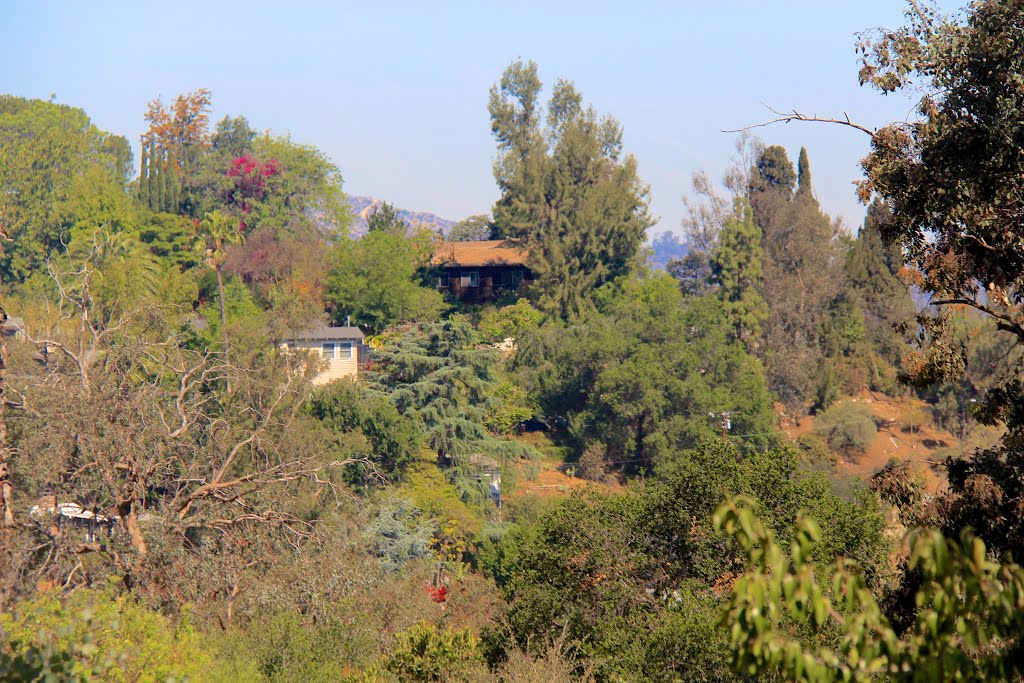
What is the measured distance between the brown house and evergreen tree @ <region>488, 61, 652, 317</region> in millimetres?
1672

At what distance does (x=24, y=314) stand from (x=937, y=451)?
41.4m

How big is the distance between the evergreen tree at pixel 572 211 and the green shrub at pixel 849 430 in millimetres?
15167

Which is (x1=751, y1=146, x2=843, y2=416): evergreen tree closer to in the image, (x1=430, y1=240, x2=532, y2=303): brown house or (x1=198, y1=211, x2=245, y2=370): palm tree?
(x1=430, y1=240, x2=532, y2=303): brown house

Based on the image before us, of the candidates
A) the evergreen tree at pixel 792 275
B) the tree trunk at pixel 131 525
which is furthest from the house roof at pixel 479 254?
the tree trunk at pixel 131 525

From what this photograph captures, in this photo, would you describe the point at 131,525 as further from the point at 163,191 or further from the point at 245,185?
the point at 245,185

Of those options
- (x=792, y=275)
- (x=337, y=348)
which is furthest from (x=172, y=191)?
(x=792, y=275)

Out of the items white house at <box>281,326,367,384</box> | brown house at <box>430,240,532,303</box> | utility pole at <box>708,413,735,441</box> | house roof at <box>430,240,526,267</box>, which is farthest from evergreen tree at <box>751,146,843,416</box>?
white house at <box>281,326,367,384</box>

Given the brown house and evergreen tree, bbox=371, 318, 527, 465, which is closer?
evergreen tree, bbox=371, 318, 527, 465

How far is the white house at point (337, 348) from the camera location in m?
55.3

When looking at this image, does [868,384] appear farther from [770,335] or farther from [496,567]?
[496,567]

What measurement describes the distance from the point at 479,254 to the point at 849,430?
26095 millimetres

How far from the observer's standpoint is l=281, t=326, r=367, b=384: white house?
181 ft

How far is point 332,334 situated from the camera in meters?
56.2

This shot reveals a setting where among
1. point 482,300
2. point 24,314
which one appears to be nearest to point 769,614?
point 24,314
